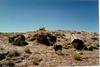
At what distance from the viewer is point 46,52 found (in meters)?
4.69

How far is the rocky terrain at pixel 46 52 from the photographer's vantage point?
13.2ft

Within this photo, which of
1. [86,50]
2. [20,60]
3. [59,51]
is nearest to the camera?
[20,60]

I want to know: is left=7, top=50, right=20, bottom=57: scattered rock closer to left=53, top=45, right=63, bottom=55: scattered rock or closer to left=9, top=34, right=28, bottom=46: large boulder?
left=53, top=45, right=63, bottom=55: scattered rock

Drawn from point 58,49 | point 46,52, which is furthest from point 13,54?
point 58,49

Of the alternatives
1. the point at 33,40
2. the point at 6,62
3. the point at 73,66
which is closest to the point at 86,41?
the point at 33,40

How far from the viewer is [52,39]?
224 inches

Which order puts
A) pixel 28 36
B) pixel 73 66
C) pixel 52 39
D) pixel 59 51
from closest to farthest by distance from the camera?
pixel 73 66 → pixel 59 51 → pixel 52 39 → pixel 28 36

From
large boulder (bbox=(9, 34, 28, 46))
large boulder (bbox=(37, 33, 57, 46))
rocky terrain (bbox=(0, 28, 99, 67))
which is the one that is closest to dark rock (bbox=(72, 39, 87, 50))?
rocky terrain (bbox=(0, 28, 99, 67))

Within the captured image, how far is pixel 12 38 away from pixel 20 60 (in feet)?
5.61

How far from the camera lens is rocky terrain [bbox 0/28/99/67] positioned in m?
4.02

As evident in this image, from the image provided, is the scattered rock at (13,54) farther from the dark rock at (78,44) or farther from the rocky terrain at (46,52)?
the dark rock at (78,44)

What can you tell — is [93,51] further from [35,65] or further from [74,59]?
[35,65]

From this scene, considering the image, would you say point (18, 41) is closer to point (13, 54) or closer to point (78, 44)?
point (13, 54)

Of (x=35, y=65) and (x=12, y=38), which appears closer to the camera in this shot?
(x=35, y=65)
